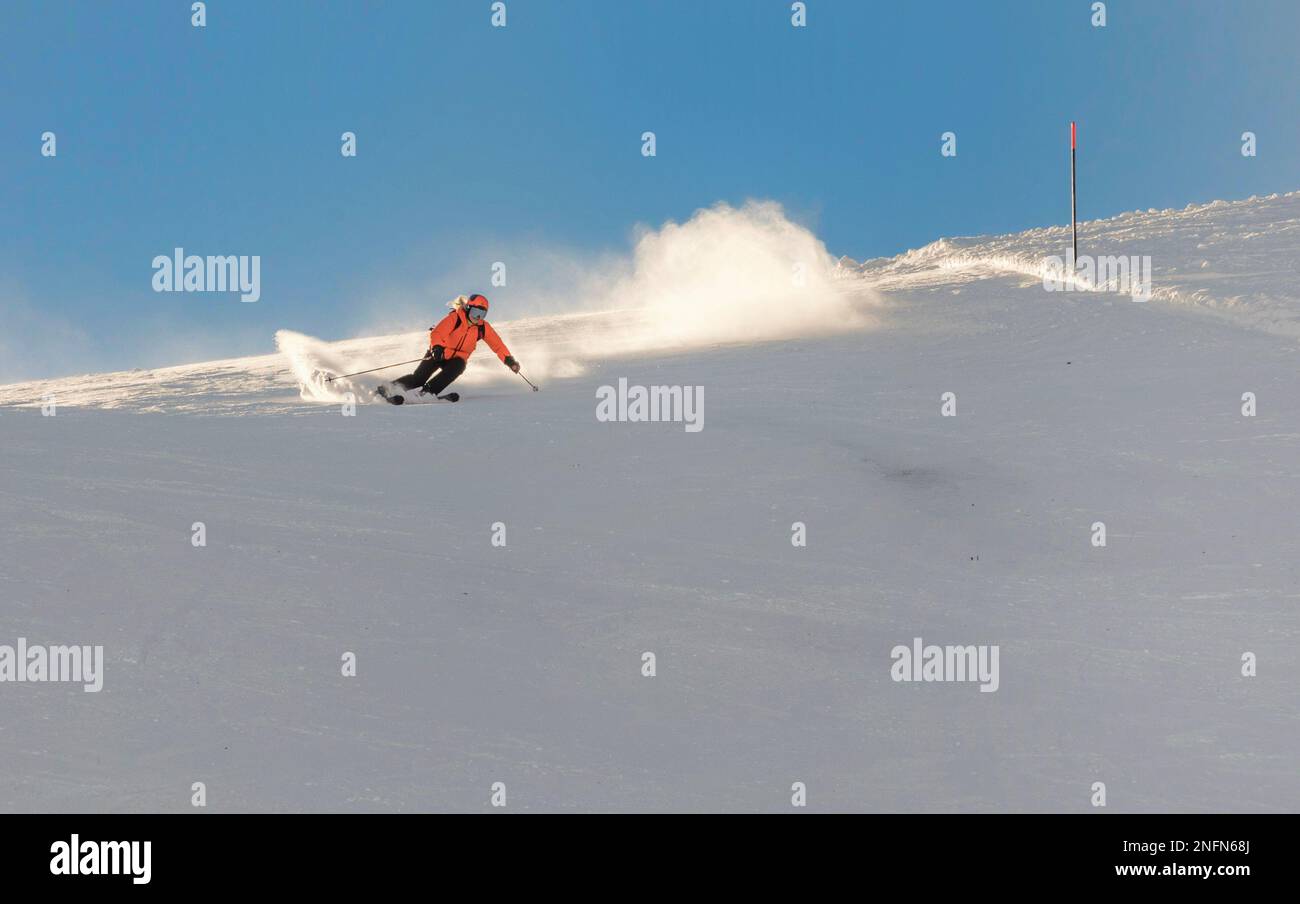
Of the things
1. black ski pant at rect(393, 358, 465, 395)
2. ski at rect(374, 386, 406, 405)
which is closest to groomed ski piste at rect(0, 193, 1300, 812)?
ski at rect(374, 386, 406, 405)

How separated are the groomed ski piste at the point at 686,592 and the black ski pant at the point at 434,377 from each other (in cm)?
93

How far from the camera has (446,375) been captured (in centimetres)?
1537

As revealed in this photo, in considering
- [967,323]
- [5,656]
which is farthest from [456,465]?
[967,323]

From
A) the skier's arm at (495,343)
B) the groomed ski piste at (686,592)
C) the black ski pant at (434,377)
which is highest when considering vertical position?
the skier's arm at (495,343)

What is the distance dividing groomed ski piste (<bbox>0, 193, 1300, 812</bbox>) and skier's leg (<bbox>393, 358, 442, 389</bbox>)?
868mm

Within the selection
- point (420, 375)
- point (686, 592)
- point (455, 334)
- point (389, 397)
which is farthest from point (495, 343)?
point (686, 592)

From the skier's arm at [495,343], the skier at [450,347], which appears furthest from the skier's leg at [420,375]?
the skier's arm at [495,343]

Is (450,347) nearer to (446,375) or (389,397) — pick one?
(446,375)

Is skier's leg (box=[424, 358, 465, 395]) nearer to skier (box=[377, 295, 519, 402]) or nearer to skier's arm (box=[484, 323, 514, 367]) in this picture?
skier (box=[377, 295, 519, 402])

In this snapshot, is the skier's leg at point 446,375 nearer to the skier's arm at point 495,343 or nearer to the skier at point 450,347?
the skier at point 450,347

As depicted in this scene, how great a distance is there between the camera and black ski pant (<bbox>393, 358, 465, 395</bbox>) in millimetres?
15305

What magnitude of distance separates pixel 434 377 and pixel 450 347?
413 mm

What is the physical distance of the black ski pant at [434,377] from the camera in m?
15.3
